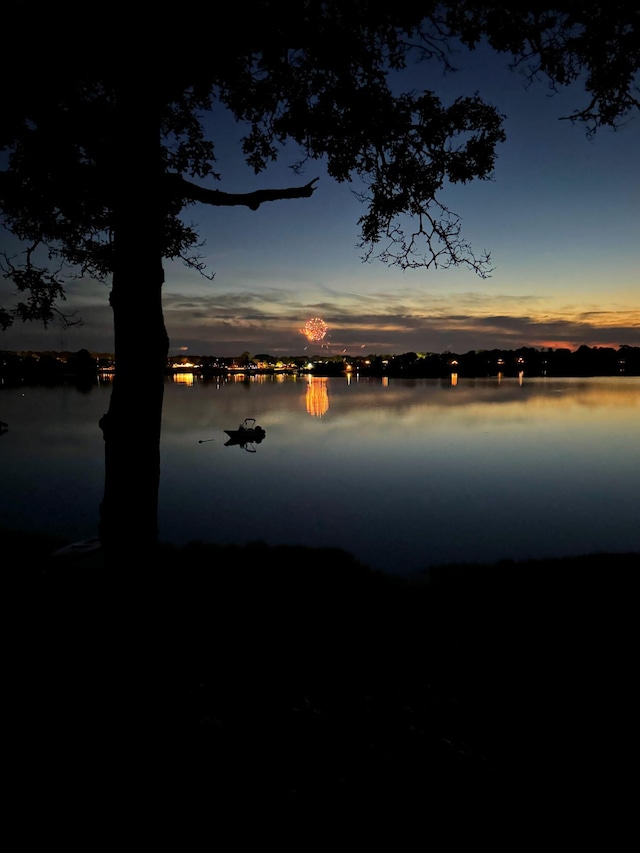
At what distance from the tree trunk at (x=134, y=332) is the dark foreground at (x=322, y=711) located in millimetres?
794

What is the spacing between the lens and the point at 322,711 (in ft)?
21.7

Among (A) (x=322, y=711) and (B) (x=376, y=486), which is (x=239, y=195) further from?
(B) (x=376, y=486)

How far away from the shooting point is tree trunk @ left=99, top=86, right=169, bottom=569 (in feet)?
17.2

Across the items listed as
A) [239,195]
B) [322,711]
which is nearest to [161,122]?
[239,195]

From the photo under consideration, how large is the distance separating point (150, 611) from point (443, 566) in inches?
654

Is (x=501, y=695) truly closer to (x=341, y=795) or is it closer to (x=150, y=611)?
(x=341, y=795)

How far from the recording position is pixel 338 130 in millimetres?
8375

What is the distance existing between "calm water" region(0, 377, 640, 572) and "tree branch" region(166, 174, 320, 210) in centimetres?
1788

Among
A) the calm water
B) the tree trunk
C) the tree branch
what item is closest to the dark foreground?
the tree trunk

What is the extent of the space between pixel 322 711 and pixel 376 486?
1259 inches

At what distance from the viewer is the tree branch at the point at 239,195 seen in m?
6.24

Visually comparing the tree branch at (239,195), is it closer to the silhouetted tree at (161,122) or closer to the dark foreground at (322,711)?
the silhouetted tree at (161,122)

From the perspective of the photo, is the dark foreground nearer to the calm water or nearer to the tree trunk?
the tree trunk

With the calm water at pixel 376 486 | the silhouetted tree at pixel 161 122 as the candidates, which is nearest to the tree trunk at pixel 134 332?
the silhouetted tree at pixel 161 122
